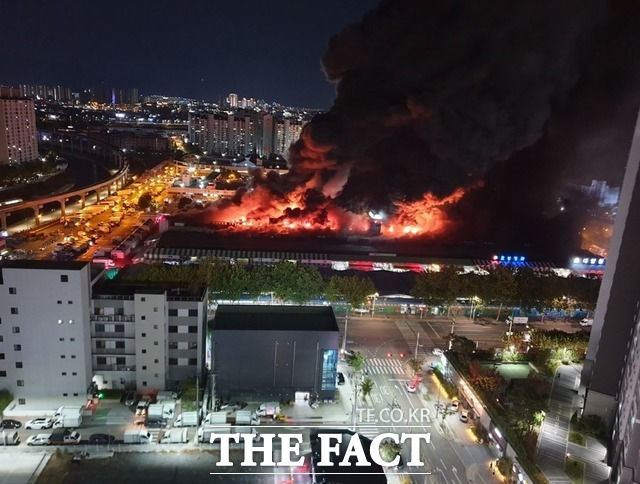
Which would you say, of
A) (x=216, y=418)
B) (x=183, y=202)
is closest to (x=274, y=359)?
(x=216, y=418)

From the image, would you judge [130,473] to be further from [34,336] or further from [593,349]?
[593,349]

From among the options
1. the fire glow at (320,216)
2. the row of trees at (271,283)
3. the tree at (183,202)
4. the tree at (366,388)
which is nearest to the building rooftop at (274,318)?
the tree at (366,388)

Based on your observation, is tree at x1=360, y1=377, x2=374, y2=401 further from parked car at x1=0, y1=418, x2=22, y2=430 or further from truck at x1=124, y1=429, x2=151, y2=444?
parked car at x1=0, y1=418, x2=22, y2=430

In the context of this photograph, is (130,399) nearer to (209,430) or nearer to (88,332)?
(88,332)

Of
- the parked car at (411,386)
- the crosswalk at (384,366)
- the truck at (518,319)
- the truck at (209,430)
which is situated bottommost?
the truck at (209,430)

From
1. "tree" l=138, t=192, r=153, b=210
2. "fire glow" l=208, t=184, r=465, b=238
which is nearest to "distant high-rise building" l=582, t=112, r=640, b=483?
"fire glow" l=208, t=184, r=465, b=238

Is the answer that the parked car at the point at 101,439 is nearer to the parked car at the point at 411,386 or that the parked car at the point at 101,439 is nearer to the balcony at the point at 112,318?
the balcony at the point at 112,318
